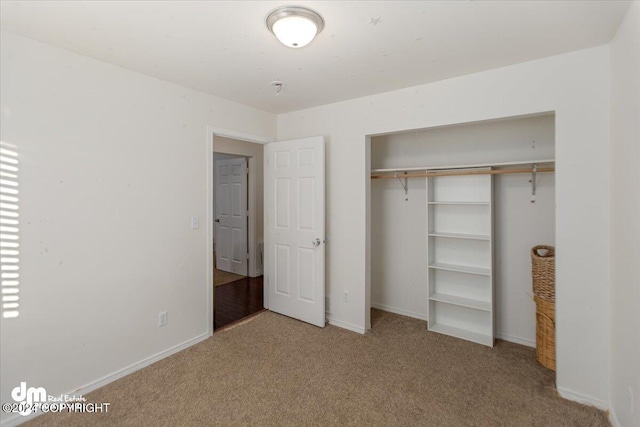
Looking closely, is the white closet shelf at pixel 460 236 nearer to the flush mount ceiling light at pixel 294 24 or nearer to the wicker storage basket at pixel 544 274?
the wicker storage basket at pixel 544 274

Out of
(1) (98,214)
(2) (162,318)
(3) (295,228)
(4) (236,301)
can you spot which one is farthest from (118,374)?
(3) (295,228)

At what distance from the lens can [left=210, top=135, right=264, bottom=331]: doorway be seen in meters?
4.94

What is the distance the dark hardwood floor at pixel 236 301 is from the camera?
363 centimetres

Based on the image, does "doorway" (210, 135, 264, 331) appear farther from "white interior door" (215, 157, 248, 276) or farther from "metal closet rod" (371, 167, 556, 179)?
"metal closet rod" (371, 167, 556, 179)

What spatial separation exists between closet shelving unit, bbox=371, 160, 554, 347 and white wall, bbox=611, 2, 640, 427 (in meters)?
0.96

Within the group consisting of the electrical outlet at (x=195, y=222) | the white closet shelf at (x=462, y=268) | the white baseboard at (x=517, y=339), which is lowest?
the white baseboard at (x=517, y=339)

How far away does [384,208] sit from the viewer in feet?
12.3

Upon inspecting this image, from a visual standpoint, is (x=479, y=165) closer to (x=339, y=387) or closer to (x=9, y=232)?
(x=339, y=387)

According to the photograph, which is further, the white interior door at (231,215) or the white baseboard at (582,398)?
the white interior door at (231,215)

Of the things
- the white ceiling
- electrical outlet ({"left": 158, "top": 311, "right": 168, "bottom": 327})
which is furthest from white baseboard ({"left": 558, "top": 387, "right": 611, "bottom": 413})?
electrical outlet ({"left": 158, "top": 311, "right": 168, "bottom": 327})

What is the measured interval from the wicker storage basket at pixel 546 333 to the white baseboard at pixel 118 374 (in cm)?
295

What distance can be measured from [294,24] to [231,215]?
14.1 ft

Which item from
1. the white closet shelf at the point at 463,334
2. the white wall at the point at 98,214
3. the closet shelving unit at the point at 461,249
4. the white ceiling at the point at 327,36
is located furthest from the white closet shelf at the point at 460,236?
the white wall at the point at 98,214

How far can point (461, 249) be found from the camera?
322 centimetres
